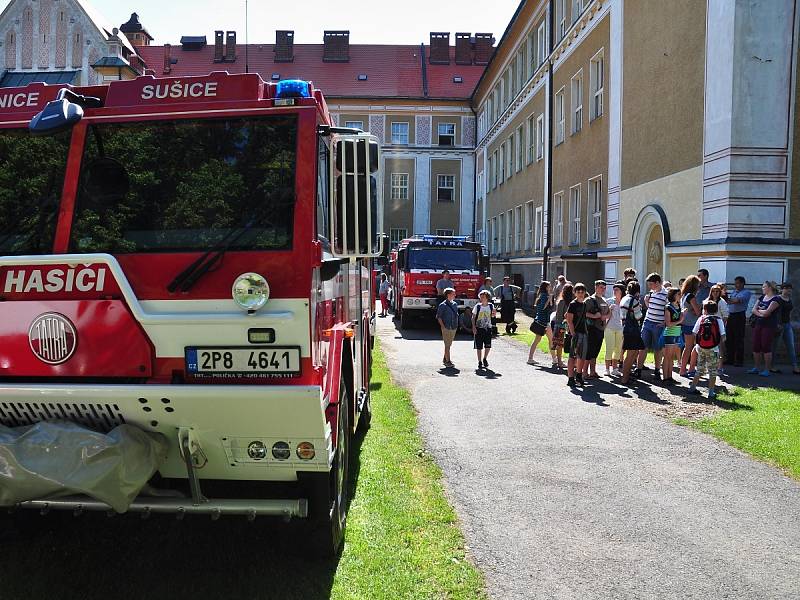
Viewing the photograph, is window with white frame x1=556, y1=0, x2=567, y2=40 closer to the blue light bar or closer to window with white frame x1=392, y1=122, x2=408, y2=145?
window with white frame x1=392, y1=122, x2=408, y2=145

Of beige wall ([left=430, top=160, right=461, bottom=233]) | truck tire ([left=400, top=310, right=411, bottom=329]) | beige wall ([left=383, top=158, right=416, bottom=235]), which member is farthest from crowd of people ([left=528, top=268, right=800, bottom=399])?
beige wall ([left=430, top=160, right=461, bottom=233])

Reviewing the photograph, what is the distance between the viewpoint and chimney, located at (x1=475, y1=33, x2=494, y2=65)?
184 ft

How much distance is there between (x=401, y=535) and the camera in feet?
16.7

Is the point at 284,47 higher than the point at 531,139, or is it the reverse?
the point at 284,47

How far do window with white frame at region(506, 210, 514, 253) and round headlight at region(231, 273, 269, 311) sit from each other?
3322 cm

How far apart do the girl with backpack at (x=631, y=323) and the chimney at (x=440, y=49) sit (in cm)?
4732

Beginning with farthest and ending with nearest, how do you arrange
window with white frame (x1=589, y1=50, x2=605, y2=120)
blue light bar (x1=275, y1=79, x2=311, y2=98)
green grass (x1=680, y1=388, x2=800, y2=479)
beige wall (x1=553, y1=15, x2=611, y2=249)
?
window with white frame (x1=589, y1=50, x2=605, y2=120), beige wall (x1=553, y1=15, x2=611, y2=249), green grass (x1=680, y1=388, x2=800, y2=479), blue light bar (x1=275, y1=79, x2=311, y2=98)

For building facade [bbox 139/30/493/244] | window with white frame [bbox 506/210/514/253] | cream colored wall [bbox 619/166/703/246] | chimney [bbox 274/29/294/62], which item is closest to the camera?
cream colored wall [bbox 619/166/703/246]

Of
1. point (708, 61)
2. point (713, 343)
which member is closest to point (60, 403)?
point (713, 343)

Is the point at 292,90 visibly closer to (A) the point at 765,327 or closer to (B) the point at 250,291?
(B) the point at 250,291

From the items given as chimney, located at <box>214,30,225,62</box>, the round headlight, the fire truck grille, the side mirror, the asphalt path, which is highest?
chimney, located at <box>214,30,225,62</box>

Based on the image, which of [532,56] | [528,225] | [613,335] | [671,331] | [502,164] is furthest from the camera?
[502,164]

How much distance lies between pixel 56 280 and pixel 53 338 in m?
0.30

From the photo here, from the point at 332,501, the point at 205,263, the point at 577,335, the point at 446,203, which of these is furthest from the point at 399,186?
the point at 205,263
